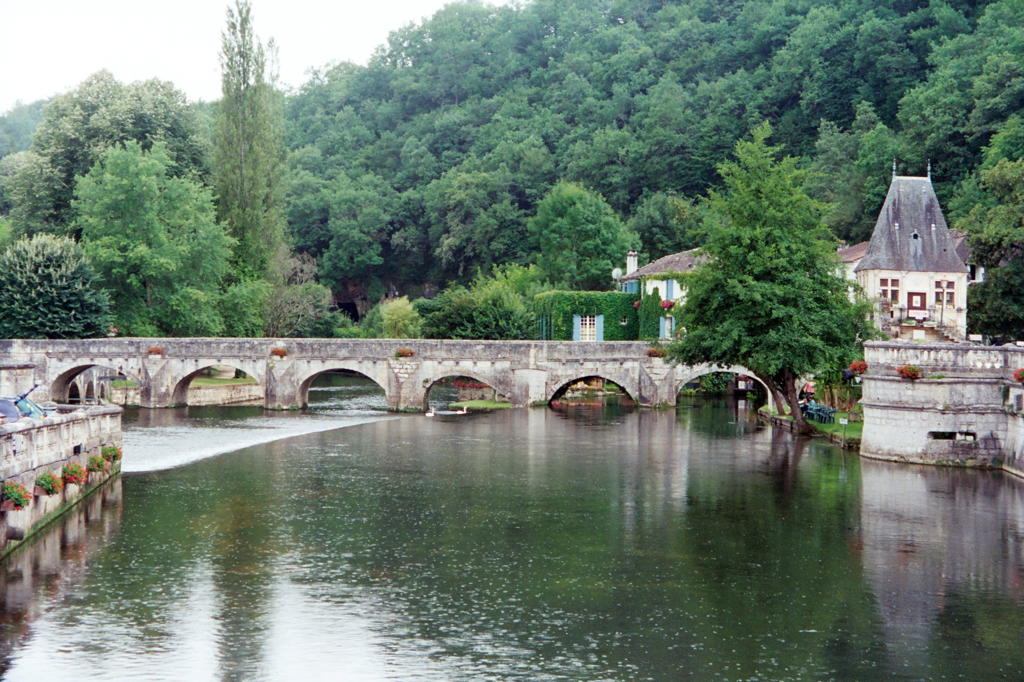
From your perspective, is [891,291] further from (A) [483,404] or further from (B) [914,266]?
(A) [483,404]

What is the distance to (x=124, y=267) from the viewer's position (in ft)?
235

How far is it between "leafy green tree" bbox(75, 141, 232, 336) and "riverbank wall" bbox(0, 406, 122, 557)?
33.2 m

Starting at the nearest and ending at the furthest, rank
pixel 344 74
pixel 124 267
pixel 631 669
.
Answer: pixel 631 669, pixel 124 267, pixel 344 74

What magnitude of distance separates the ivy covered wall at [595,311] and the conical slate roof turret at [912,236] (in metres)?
15.9

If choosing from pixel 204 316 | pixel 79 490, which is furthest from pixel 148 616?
pixel 204 316

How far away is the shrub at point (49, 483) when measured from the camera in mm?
29469

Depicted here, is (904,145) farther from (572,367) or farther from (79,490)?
(79,490)

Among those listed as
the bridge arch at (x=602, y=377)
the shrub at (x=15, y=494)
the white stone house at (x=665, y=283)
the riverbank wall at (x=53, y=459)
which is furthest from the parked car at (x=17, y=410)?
the white stone house at (x=665, y=283)

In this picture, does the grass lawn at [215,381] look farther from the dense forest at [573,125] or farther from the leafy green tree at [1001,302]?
the leafy green tree at [1001,302]

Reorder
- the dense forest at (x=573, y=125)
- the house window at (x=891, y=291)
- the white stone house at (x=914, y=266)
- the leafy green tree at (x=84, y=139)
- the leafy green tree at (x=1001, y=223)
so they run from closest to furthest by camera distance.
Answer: the leafy green tree at (x=1001, y=223), the white stone house at (x=914, y=266), the house window at (x=891, y=291), the leafy green tree at (x=84, y=139), the dense forest at (x=573, y=125)

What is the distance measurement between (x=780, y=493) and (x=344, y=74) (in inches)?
4486

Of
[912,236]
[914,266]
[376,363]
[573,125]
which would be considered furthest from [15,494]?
[573,125]

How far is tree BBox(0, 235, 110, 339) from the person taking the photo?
220 ft

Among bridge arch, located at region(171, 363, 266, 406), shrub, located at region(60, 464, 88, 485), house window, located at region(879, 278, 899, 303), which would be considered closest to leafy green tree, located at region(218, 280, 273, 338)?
bridge arch, located at region(171, 363, 266, 406)
